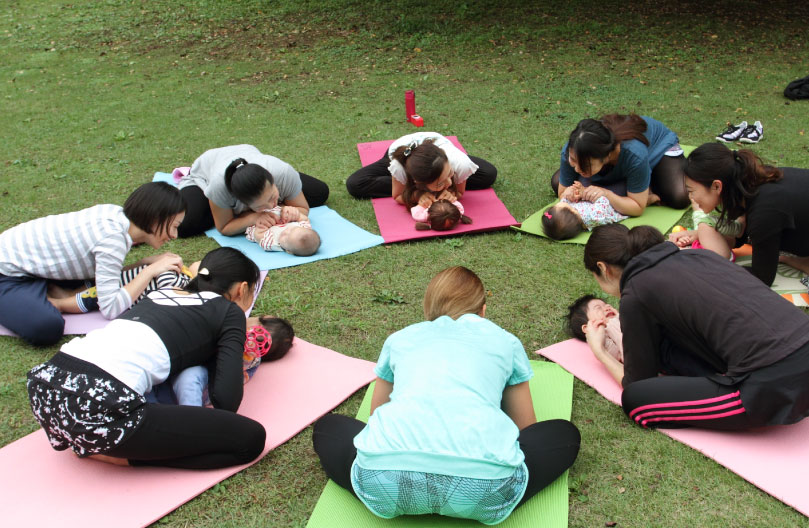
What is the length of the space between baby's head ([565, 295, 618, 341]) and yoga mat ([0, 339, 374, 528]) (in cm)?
131

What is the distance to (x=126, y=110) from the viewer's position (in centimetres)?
882

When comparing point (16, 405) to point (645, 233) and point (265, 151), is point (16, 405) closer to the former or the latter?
point (645, 233)

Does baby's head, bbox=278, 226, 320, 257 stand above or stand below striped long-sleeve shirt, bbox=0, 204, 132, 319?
below

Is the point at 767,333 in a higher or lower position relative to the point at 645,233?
lower

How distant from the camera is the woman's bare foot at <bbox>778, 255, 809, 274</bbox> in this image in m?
4.34

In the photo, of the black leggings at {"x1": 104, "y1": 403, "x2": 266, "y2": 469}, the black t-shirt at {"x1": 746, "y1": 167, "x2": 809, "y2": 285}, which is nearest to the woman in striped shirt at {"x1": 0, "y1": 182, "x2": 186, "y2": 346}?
the black leggings at {"x1": 104, "y1": 403, "x2": 266, "y2": 469}

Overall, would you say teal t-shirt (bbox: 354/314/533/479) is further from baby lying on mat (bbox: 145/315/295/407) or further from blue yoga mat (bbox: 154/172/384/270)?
blue yoga mat (bbox: 154/172/384/270)

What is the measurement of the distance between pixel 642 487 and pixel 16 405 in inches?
129

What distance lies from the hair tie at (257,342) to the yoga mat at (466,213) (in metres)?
1.71

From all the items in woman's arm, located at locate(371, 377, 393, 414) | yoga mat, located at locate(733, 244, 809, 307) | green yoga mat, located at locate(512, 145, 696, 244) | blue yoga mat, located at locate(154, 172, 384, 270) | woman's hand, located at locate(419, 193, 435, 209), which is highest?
woman's arm, located at locate(371, 377, 393, 414)

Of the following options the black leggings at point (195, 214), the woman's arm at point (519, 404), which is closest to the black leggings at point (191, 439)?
the woman's arm at point (519, 404)

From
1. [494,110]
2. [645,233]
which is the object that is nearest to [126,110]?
[494,110]

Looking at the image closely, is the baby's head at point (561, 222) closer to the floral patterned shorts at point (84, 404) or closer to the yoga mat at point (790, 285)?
the yoga mat at point (790, 285)

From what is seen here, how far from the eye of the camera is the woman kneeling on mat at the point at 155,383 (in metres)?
2.65
